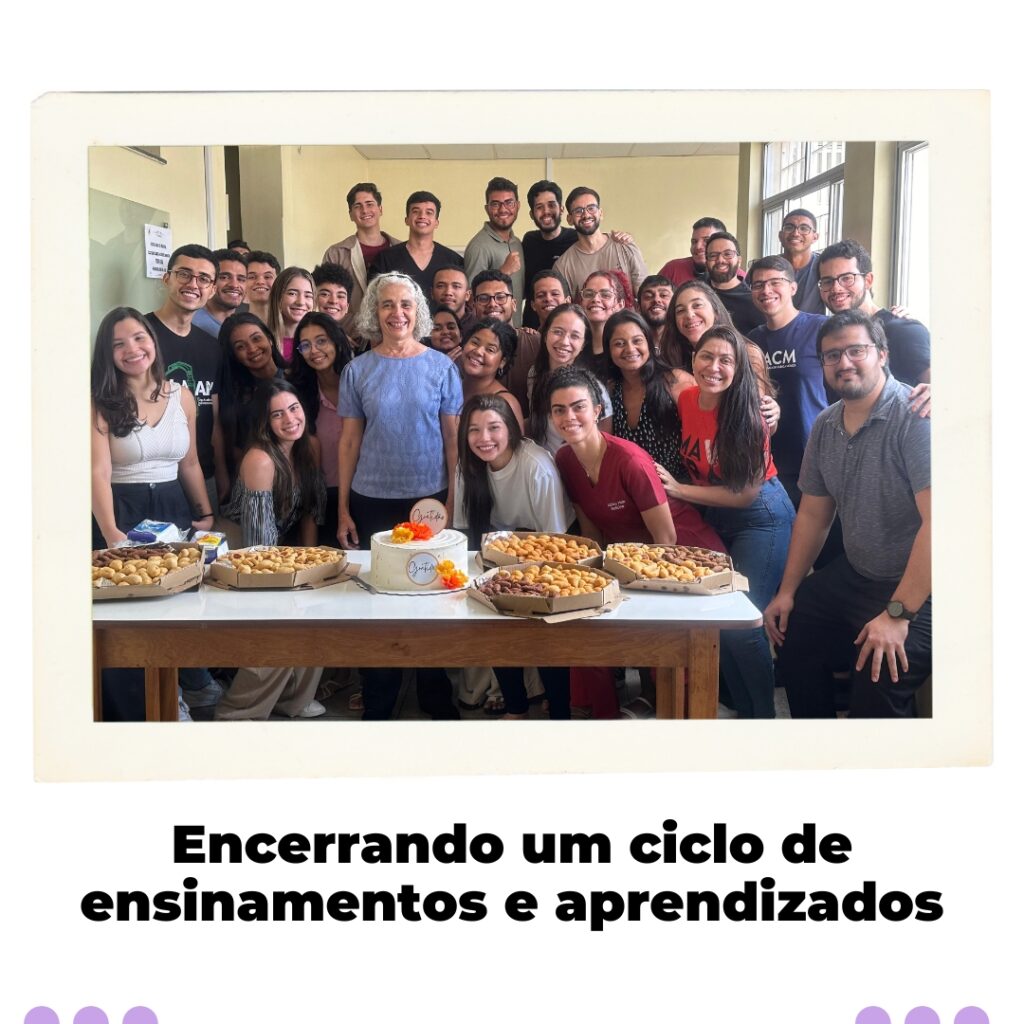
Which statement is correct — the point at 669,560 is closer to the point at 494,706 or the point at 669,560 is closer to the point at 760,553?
the point at 760,553

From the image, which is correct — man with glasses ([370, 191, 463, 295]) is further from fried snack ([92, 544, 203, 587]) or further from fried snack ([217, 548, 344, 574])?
fried snack ([92, 544, 203, 587])

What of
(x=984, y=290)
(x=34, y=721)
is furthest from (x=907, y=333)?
(x=34, y=721)

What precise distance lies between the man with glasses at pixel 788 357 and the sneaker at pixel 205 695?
2111 mm

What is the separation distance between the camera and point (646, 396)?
12.2ft

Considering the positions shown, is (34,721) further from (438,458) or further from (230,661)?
(438,458)

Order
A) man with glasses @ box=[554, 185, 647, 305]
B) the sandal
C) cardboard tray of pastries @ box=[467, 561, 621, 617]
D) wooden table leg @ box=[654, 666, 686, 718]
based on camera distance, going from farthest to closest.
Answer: the sandal, man with glasses @ box=[554, 185, 647, 305], wooden table leg @ box=[654, 666, 686, 718], cardboard tray of pastries @ box=[467, 561, 621, 617]

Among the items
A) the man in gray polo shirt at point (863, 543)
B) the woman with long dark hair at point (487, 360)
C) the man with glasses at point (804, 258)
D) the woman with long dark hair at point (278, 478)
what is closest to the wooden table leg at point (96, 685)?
the woman with long dark hair at point (278, 478)

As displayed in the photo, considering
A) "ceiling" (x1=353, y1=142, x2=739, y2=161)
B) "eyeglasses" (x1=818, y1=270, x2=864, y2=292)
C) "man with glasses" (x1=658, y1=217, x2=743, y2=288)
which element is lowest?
"eyeglasses" (x1=818, y1=270, x2=864, y2=292)

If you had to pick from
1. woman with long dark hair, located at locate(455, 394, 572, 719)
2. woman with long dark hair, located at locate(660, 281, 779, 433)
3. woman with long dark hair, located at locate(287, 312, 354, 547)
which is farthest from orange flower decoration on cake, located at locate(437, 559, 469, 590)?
woman with long dark hair, located at locate(660, 281, 779, 433)

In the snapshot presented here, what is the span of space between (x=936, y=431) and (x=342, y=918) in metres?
2.51

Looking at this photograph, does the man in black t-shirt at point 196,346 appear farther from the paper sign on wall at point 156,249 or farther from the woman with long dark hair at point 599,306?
the woman with long dark hair at point 599,306

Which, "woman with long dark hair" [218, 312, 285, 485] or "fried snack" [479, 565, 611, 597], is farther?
"woman with long dark hair" [218, 312, 285, 485]

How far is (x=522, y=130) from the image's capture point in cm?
355

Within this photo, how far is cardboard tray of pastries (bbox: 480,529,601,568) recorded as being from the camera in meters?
3.66
